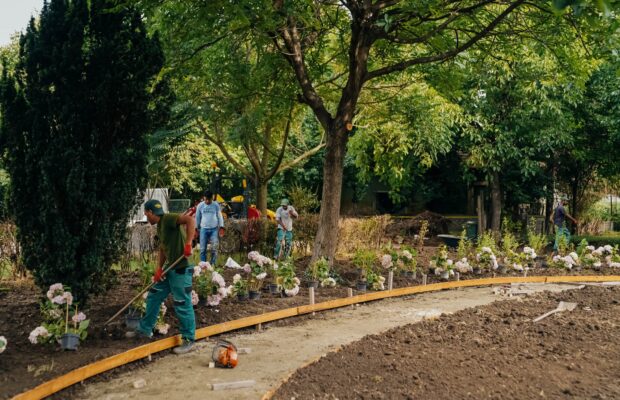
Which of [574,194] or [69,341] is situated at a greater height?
[574,194]

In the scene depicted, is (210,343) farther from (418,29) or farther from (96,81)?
(418,29)

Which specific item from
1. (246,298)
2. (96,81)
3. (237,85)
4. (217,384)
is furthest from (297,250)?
(217,384)

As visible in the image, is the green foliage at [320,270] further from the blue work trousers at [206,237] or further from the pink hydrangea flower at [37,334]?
the pink hydrangea flower at [37,334]

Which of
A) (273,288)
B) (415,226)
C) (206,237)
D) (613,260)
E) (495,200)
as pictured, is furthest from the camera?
(495,200)

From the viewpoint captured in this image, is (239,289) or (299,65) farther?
(299,65)

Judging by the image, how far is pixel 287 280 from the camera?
9562 mm

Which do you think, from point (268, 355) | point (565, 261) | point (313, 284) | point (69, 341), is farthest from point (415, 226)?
point (69, 341)

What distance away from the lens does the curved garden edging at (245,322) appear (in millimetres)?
5316

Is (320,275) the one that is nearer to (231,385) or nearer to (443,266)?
(443,266)

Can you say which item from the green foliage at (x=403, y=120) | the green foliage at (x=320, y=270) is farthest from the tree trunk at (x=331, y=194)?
the green foliage at (x=403, y=120)

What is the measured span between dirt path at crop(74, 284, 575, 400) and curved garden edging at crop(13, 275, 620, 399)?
14cm

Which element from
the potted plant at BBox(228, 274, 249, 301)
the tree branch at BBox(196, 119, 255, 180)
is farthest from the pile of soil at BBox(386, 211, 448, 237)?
the potted plant at BBox(228, 274, 249, 301)

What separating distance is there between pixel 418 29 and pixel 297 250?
20.6 ft

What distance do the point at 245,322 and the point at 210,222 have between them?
5051 mm
